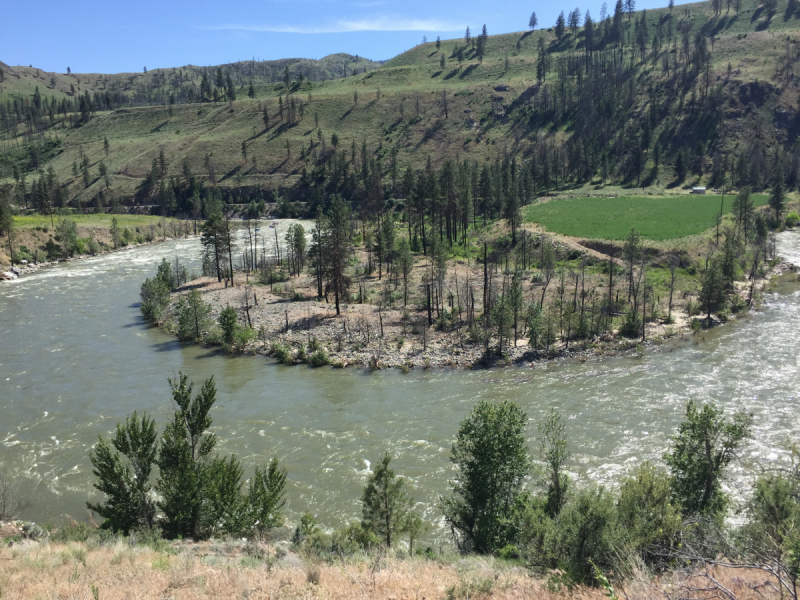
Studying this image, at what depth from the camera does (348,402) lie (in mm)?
40344

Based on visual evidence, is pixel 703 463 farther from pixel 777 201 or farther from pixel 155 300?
pixel 777 201

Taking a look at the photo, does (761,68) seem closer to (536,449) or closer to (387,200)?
(387,200)

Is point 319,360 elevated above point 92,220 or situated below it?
below

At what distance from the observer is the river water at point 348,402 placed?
30625mm

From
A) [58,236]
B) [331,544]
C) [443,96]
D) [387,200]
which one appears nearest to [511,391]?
[331,544]

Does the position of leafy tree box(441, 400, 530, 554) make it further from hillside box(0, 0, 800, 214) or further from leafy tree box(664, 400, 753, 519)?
hillside box(0, 0, 800, 214)

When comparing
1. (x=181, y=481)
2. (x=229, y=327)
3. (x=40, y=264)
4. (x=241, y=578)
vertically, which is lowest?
(x=229, y=327)

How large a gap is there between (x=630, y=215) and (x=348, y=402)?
7568cm

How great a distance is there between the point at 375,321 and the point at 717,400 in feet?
107

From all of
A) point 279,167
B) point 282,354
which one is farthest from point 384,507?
point 279,167

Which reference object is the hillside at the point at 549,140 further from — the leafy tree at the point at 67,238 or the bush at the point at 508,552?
the bush at the point at 508,552

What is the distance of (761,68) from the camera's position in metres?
167

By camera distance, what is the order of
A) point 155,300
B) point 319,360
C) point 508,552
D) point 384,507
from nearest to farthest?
point 508,552
point 384,507
point 319,360
point 155,300

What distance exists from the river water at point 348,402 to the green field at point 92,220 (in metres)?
65.8
